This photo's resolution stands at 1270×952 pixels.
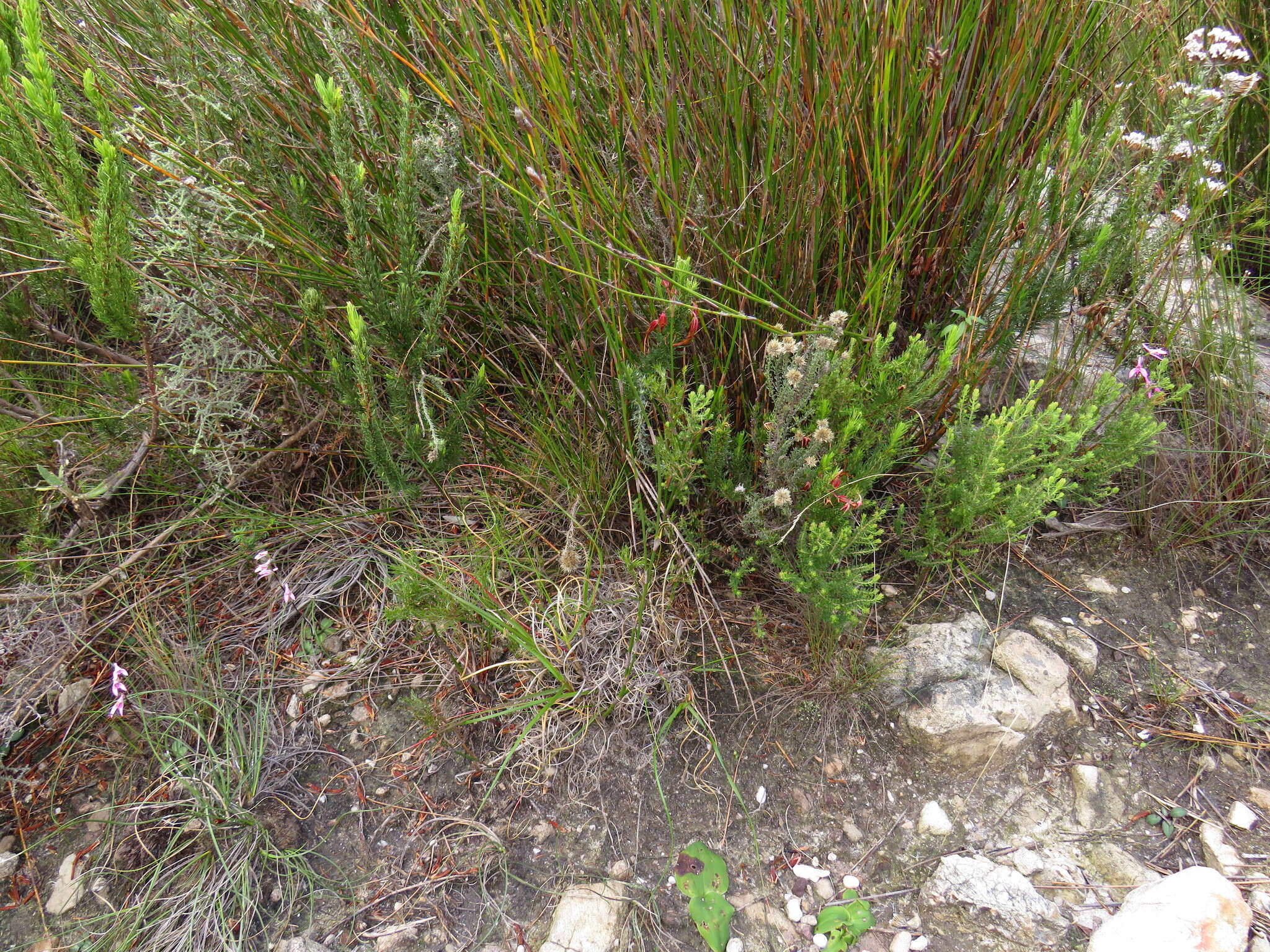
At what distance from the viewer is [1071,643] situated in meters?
1.79

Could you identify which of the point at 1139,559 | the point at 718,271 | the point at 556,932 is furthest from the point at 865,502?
the point at 556,932

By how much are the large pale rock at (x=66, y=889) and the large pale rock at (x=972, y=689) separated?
1.84m

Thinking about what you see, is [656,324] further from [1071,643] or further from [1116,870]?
[1116,870]

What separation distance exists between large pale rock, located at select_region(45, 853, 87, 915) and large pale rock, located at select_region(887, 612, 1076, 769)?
1.84m

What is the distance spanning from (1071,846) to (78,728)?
7.45 ft

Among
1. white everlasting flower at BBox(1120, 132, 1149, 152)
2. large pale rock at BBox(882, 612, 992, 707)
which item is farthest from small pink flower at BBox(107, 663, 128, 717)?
white everlasting flower at BBox(1120, 132, 1149, 152)

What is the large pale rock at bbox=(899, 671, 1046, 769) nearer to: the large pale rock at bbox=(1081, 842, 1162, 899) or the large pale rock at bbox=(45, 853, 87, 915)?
the large pale rock at bbox=(1081, 842, 1162, 899)

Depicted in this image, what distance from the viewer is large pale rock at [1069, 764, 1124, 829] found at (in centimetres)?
155

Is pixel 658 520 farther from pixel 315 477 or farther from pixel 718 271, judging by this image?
pixel 315 477

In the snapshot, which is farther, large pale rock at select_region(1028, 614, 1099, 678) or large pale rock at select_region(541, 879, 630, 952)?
large pale rock at select_region(1028, 614, 1099, 678)

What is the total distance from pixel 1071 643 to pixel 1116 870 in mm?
509

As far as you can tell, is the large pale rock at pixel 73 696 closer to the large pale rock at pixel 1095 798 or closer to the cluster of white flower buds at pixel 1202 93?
the large pale rock at pixel 1095 798

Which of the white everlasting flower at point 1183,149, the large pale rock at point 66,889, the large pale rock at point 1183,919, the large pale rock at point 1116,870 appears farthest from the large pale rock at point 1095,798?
the large pale rock at point 66,889

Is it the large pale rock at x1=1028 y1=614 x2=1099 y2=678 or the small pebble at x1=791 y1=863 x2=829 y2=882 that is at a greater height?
the large pale rock at x1=1028 y1=614 x2=1099 y2=678
